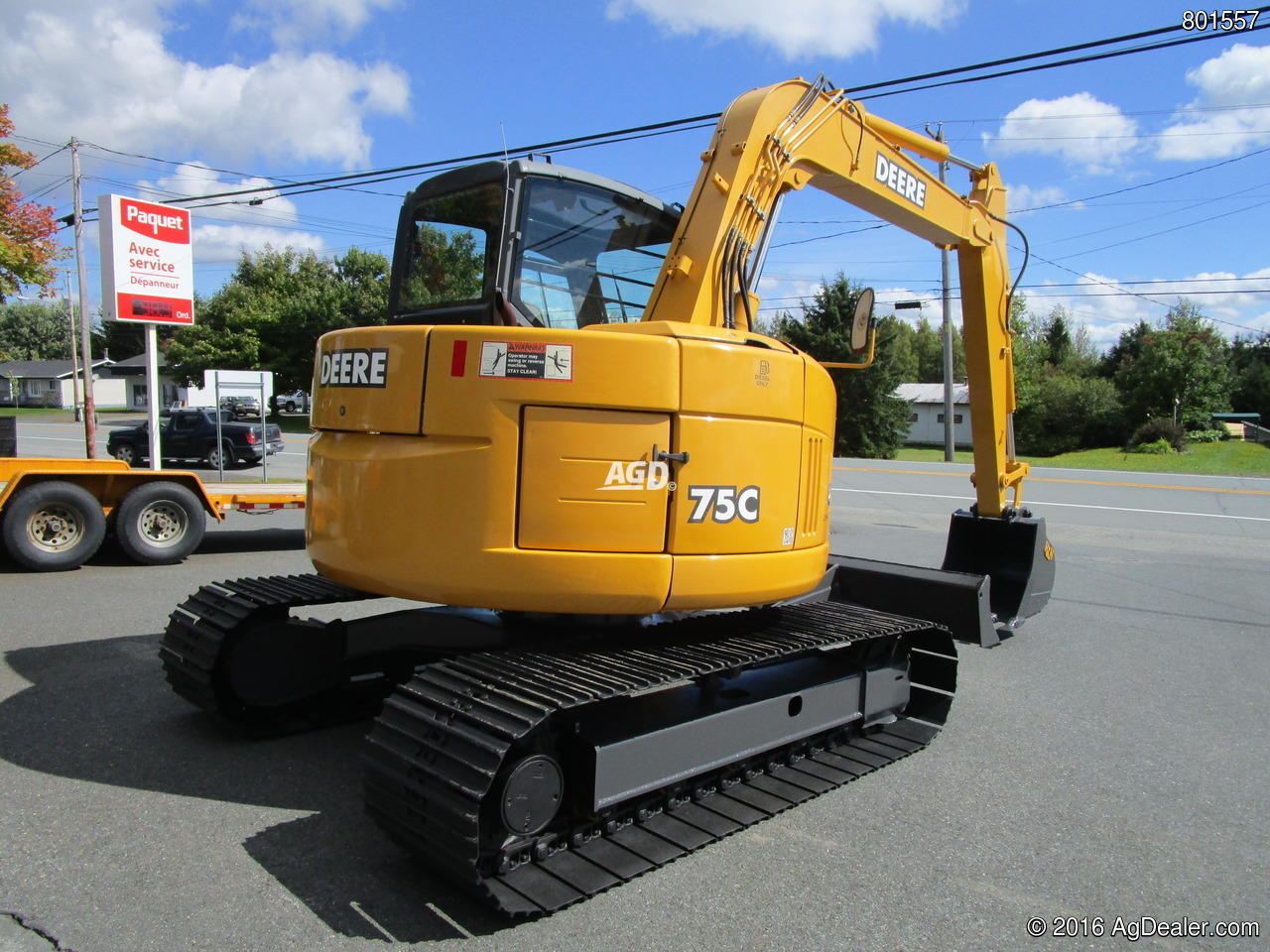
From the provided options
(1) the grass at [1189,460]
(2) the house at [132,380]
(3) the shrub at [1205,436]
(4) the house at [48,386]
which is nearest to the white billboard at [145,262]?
(1) the grass at [1189,460]

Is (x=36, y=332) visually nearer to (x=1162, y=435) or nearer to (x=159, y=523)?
(x=1162, y=435)

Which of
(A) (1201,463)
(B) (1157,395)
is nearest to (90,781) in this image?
(A) (1201,463)

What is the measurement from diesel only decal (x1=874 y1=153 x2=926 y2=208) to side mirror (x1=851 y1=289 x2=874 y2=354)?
1487 mm

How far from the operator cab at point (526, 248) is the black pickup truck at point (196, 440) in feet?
68.4

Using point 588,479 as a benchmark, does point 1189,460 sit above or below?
below

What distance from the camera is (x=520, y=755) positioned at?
346 cm

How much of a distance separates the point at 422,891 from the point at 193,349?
51907mm

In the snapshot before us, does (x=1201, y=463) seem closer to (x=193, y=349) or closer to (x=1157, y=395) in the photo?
(x=1157, y=395)

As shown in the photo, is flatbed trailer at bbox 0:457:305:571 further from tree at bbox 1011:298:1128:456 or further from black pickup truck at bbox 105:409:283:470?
tree at bbox 1011:298:1128:456

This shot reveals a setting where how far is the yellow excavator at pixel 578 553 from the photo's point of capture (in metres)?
3.53

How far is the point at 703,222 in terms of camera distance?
15.2ft

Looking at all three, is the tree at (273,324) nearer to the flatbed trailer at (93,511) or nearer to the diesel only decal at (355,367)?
the flatbed trailer at (93,511)

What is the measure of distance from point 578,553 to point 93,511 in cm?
761

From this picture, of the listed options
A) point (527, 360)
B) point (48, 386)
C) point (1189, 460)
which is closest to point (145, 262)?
point (527, 360)
